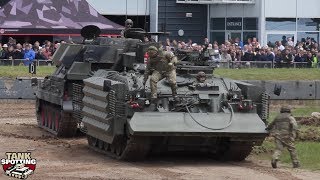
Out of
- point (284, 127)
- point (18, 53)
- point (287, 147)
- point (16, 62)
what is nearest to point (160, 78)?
point (284, 127)

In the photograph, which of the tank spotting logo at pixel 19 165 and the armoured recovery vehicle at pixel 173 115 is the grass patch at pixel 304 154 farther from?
the tank spotting logo at pixel 19 165

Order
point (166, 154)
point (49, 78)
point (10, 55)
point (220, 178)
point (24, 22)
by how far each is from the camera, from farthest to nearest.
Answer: point (24, 22)
point (10, 55)
point (49, 78)
point (166, 154)
point (220, 178)

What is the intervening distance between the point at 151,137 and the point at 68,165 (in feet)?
5.65

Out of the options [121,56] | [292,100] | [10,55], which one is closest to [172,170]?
[121,56]

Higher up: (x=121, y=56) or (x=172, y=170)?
(x=121, y=56)

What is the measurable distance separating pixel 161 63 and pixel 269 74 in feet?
55.4

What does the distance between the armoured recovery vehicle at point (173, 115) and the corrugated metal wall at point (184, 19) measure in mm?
29603

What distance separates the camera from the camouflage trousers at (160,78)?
2217cm

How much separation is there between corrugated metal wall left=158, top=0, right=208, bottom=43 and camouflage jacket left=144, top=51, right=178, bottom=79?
31.1 m

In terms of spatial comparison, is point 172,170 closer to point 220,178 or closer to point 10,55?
point 220,178

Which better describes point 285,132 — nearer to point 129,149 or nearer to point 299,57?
point 129,149

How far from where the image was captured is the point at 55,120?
1108 inches

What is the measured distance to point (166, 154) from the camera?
23797 millimetres

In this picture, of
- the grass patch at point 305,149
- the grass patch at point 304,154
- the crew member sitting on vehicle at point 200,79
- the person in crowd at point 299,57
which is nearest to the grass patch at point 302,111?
the grass patch at point 305,149
